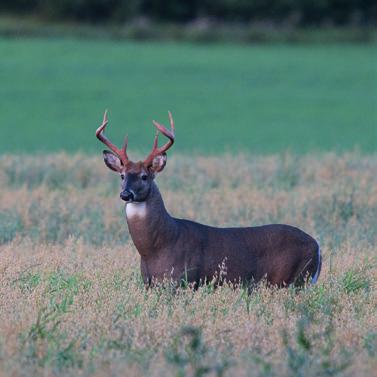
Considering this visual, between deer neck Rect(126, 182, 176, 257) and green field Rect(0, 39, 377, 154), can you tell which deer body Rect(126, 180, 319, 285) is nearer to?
deer neck Rect(126, 182, 176, 257)

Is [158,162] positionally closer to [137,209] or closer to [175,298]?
[137,209]

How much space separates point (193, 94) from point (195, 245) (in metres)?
28.5

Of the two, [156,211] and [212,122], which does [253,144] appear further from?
[156,211]

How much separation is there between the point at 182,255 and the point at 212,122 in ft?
72.6

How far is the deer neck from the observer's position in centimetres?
1008

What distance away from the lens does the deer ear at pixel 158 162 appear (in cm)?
A: 1002

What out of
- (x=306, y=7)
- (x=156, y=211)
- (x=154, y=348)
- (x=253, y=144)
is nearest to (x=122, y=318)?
(x=154, y=348)

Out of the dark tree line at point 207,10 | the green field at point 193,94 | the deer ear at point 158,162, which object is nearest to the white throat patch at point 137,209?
the deer ear at point 158,162

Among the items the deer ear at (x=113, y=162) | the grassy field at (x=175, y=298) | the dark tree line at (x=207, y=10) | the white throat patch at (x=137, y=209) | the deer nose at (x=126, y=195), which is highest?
the deer ear at (x=113, y=162)

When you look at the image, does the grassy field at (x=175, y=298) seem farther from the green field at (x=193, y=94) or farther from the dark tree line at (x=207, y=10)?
the dark tree line at (x=207, y=10)

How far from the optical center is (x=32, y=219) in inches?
549

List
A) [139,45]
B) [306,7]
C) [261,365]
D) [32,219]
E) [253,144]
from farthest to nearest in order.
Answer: [306,7], [139,45], [253,144], [32,219], [261,365]

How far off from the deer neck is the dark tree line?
5294 cm

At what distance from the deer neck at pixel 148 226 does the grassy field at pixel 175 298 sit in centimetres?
36
